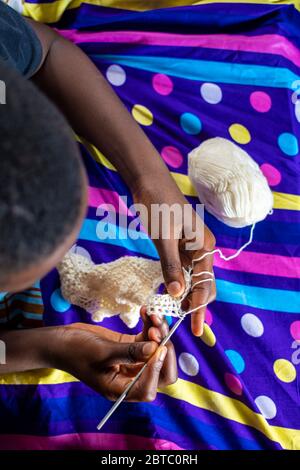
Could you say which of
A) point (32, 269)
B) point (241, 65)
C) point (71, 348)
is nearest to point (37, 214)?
point (32, 269)

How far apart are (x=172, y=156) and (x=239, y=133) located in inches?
4.8

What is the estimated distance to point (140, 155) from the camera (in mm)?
808

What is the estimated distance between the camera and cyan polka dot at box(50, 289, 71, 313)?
2.81ft

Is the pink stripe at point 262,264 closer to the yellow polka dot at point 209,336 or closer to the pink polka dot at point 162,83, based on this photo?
the yellow polka dot at point 209,336

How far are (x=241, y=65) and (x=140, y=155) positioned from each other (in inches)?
11.6

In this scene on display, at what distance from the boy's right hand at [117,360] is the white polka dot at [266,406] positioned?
18 cm

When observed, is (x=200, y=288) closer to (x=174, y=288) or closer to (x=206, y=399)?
(x=174, y=288)

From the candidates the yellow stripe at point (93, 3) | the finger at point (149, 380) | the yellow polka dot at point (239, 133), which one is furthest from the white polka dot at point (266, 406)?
the yellow stripe at point (93, 3)

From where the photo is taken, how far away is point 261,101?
944 millimetres

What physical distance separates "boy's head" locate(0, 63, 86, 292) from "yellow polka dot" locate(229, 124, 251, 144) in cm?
61

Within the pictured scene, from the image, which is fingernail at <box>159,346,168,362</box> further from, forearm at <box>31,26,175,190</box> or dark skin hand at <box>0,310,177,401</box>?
forearm at <box>31,26,175,190</box>

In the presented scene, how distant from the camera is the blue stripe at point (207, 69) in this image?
0.95 metres

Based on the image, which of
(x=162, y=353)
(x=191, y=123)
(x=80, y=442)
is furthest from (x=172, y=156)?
(x=80, y=442)

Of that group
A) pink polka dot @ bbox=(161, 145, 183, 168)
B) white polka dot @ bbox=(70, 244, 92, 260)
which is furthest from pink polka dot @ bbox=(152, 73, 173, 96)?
white polka dot @ bbox=(70, 244, 92, 260)
